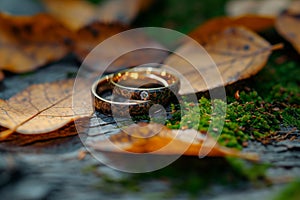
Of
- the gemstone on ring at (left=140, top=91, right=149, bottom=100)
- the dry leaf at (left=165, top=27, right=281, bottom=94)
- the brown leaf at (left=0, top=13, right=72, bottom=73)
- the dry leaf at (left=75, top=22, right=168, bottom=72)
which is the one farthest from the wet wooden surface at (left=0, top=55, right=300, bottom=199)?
the brown leaf at (left=0, top=13, right=72, bottom=73)

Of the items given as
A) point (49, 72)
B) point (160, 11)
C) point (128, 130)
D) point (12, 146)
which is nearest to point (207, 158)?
point (128, 130)

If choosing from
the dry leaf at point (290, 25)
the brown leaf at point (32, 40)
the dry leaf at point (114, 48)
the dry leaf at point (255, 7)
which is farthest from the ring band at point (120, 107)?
the dry leaf at point (255, 7)

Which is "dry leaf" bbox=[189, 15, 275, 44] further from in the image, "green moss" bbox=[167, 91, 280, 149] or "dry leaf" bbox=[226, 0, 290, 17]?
"green moss" bbox=[167, 91, 280, 149]

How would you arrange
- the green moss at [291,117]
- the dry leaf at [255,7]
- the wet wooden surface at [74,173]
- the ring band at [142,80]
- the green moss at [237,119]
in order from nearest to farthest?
1. the wet wooden surface at [74,173]
2. the green moss at [237,119]
3. the green moss at [291,117]
4. the ring band at [142,80]
5. the dry leaf at [255,7]

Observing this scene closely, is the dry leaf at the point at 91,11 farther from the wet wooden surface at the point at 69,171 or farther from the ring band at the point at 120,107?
the wet wooden surface at the point at 69,171

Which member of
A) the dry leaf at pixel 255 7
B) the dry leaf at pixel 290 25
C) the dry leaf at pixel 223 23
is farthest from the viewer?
the dry leaf at pixel 255 7

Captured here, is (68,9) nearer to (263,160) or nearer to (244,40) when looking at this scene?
(244,40)

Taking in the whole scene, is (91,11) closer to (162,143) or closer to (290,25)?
(290,25)
